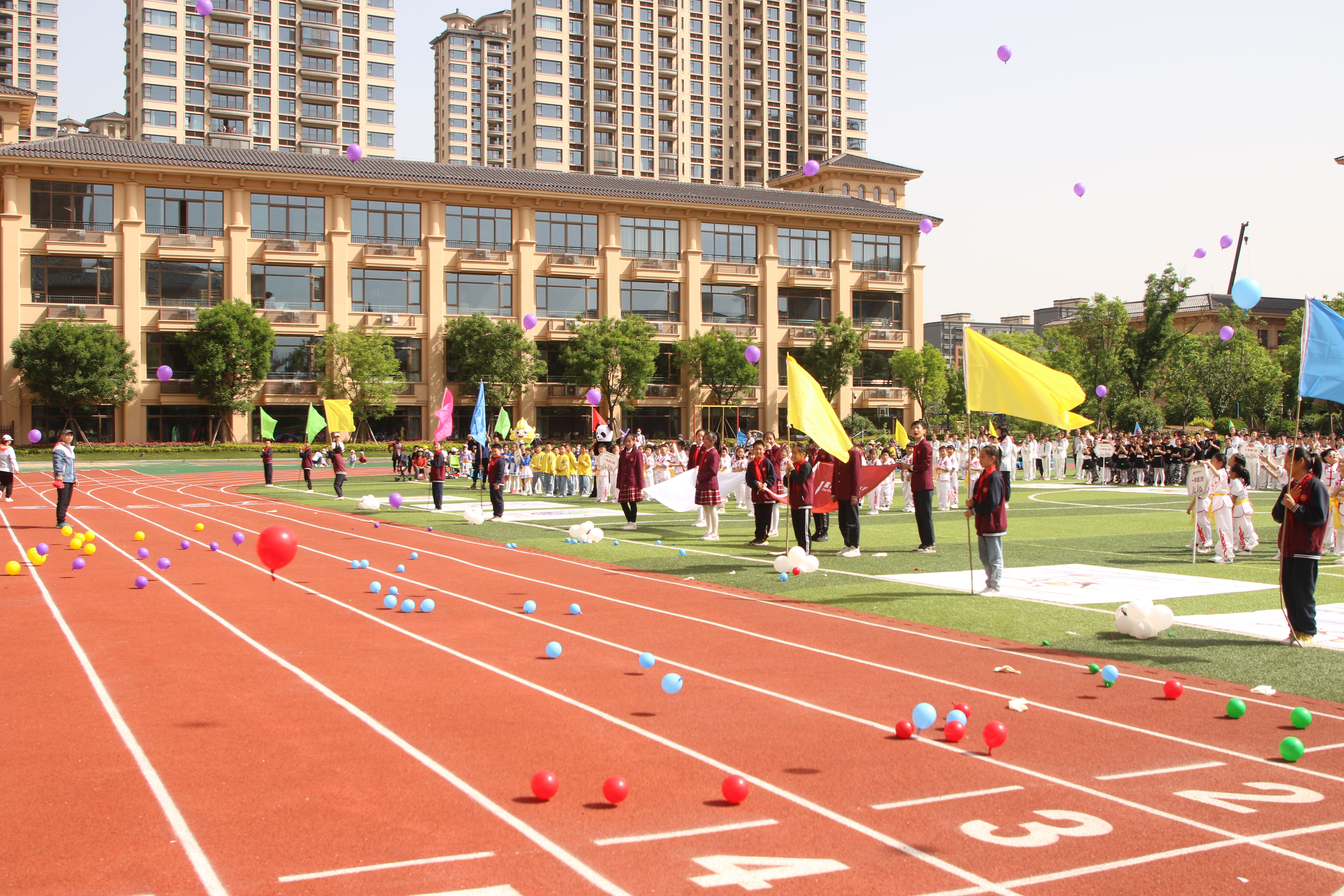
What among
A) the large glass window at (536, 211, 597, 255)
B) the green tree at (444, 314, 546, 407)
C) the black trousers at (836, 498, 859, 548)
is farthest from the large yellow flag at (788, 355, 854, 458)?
the large glass window at (536, 211, 597, 255)

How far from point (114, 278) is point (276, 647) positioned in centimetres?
5881

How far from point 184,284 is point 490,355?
701 inches

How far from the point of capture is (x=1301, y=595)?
10336 mm

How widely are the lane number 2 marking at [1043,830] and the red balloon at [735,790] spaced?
3.93ft

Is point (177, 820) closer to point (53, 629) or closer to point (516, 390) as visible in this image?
point (53, 629)

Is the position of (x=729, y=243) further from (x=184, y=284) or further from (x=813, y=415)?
(x=813, y=415)

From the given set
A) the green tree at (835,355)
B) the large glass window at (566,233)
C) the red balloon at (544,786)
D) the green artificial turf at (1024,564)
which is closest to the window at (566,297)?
the large glass window at (566,233)

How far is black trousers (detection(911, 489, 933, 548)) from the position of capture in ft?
60.8

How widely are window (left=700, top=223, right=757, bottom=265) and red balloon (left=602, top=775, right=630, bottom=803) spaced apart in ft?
226

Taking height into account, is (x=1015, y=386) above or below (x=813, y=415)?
above

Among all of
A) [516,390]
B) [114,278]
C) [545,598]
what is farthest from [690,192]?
[545,598]

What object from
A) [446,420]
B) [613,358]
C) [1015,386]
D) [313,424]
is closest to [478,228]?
[613,358]

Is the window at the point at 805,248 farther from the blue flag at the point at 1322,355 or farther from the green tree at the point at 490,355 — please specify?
the blue flag at the point at 1322,355

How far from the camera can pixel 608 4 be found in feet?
355
